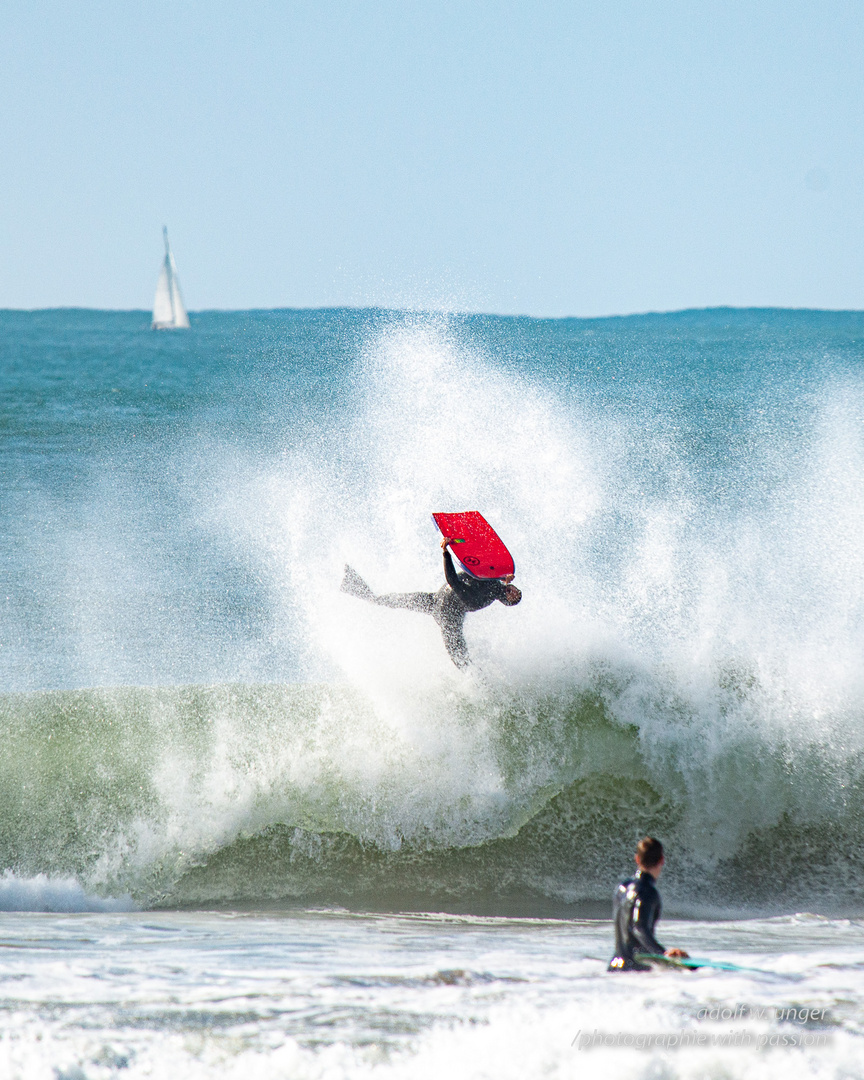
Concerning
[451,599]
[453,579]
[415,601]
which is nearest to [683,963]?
[453,579]

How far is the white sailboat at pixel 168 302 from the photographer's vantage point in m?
76.9

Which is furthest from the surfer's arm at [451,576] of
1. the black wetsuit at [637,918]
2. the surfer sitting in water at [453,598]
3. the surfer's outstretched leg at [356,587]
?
the black wetsuit at [637,918]

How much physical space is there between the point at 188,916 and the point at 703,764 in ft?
12.8

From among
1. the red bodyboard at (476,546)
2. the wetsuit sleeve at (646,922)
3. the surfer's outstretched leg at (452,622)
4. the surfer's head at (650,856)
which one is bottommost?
the wetsuit sleeve at (646,922)

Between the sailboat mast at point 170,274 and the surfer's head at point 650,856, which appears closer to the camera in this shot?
Answer: the surfer's head at point 650,856

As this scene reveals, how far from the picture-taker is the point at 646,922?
4918 mm

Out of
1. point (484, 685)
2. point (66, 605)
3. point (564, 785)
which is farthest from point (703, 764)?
point (66, 605)

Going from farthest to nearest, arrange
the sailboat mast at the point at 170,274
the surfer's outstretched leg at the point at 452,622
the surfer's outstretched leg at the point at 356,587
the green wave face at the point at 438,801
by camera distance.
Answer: the sailboat mast at the point at 170,274 < the surfer's outstretched leg at the point at 356,587 < the surfer's outstretched leg at the point at 452,622 < the green wave face at the point at 438,801

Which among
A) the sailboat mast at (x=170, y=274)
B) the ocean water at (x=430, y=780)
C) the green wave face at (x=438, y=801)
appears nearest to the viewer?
the ocean water at (x=430, y=780)

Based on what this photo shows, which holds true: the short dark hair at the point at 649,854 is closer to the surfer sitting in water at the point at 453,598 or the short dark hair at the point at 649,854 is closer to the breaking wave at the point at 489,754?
the breaking wave at the point at 489,754

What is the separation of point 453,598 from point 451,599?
0.9 inches

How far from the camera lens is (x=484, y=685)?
8602mm

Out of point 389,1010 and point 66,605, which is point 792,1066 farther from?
point 66,605

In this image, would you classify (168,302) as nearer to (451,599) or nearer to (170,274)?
(170,274)
